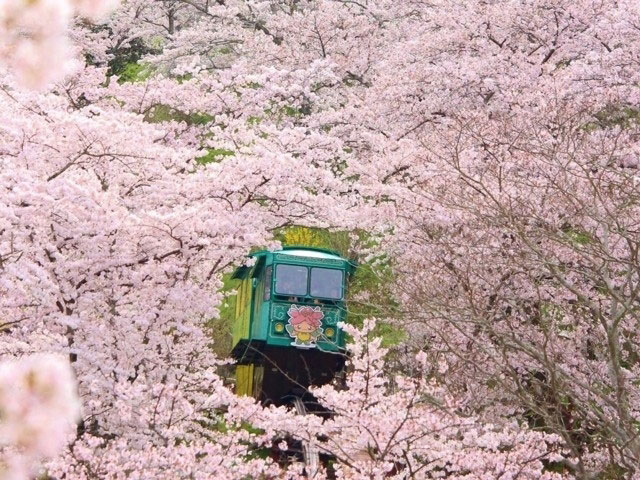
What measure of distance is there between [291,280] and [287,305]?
45cm

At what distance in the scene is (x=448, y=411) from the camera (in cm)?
1021

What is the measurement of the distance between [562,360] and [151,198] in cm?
610

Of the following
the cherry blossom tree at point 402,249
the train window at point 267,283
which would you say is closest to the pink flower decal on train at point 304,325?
the train window at point 267,283

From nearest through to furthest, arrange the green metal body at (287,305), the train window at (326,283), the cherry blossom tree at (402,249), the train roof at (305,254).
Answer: the cherry blossom tree at (402,249) → the green metal body at (287,305) → the train window at (326,283) → the train roof at (305,254)

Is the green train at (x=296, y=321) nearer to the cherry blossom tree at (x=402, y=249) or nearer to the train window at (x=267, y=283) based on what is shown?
the train window at (x=267, y=283)

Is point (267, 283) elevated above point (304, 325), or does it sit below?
above

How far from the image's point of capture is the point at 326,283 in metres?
16.3

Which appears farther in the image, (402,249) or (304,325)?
(402,249)

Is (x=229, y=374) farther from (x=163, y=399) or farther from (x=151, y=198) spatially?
(x=163, y=399)

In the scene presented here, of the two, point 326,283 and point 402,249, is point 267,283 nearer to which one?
point 326,283

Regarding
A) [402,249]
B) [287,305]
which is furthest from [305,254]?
[402,249]

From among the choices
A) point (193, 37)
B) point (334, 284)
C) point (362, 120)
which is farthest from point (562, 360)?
point (193, 37)

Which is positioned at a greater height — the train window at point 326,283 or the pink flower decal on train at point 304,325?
the train window at point 326,283

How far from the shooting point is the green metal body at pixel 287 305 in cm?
1583
